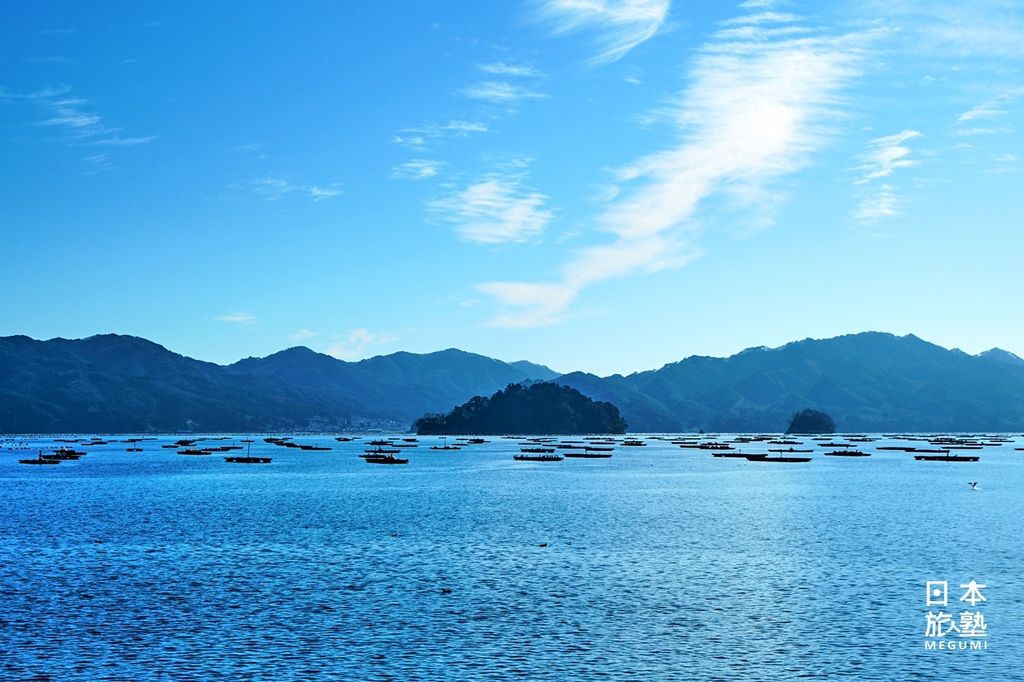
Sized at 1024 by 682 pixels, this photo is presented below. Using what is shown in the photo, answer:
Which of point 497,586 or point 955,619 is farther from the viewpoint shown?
point 497,586

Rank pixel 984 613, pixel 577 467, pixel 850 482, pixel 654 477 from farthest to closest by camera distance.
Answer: pixel 577 467, pixel 654 477, pixel 850 482, pixel 984 613

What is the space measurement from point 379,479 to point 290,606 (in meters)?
108

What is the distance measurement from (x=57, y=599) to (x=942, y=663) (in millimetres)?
41231

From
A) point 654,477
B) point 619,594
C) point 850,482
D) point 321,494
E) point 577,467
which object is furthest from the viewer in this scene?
point 577,467

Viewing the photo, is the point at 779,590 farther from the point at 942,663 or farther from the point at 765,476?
the point at 765,476

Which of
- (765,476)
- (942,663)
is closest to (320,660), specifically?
(942,663)

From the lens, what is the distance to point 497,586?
164 ft

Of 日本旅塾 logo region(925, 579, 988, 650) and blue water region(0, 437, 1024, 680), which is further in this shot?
日本旅塾 logo region(925, 579, 988, 650)

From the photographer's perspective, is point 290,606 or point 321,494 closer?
point 290,606

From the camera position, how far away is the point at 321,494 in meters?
119

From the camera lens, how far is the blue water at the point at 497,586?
34.4 m

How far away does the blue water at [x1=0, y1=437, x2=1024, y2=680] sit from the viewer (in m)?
34.4

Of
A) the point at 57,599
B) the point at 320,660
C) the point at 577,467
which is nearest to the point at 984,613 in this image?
the point at 320,660

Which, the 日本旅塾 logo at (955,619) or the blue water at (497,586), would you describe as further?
the 日本旅塾 logo at (955,619)
